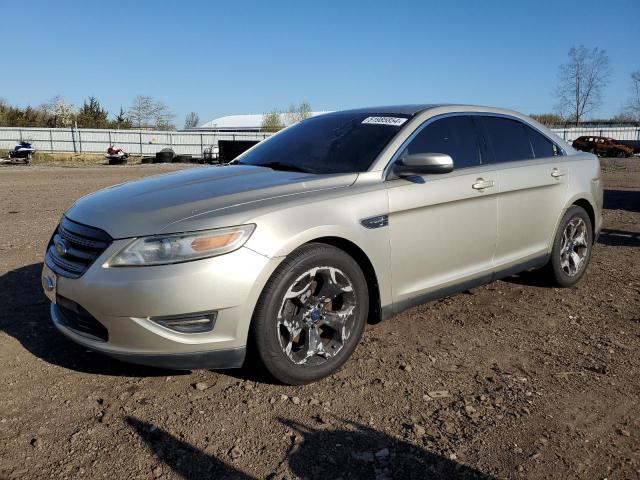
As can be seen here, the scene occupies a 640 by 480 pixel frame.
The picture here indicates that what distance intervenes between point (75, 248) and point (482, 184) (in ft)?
9.07

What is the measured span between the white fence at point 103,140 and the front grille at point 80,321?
33.2 metres

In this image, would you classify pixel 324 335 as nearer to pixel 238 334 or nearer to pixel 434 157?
pixel 238 334

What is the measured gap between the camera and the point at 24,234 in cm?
721

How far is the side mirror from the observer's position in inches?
135

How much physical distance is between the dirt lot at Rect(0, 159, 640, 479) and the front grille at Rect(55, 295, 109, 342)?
0.33m

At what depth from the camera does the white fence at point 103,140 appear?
36000mm

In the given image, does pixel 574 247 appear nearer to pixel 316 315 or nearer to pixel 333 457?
pixel 316 315

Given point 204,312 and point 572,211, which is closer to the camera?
point 204,312

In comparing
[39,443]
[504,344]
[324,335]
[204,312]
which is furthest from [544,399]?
[39,443]

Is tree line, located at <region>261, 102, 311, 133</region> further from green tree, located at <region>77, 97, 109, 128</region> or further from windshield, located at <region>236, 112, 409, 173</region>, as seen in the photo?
windshield, located at <region>236, 112, 409, 173</region>

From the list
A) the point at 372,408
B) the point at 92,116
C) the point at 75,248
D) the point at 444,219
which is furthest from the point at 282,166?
the point at 92,116

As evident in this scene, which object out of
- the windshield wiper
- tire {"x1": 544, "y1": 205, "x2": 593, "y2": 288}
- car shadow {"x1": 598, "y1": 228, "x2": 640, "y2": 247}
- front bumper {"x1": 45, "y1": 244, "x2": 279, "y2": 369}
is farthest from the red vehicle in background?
front bumper {"x1": 45, "y1": 244, "x2": 279, "y2": 369}

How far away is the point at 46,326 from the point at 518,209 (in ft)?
11.9

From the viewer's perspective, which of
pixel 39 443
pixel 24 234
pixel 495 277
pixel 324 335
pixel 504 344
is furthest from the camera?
pixel 24 234
